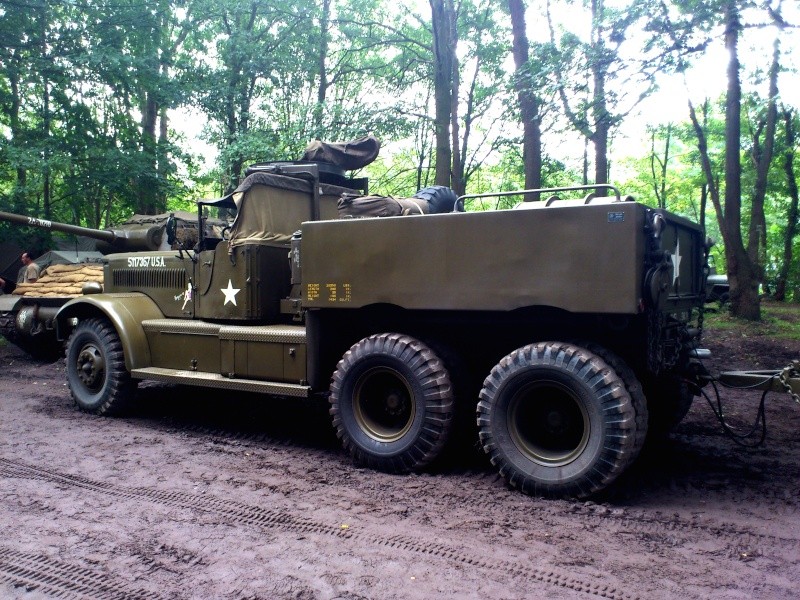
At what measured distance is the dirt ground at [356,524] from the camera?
3.55 m

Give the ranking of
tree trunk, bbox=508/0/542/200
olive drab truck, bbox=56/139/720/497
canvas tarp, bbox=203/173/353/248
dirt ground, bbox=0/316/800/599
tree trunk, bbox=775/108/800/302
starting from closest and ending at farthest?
dirt ground, bbox=0/316/800/599 < olive drab truck, bbox=56/139/720/497 < canvas tarp, bbox=203/173/353/248 < tree trunk, bbox=508/0/542/200 < tree trunk, bbox=775/108/800/302

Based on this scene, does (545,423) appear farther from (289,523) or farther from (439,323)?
(289,523)

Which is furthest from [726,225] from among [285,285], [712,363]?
[285,285]

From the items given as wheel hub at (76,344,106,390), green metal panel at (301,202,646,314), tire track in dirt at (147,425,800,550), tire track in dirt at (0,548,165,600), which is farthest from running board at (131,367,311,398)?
tire track in dirt at (0,548,165,600)

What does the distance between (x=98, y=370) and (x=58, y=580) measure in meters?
4.42

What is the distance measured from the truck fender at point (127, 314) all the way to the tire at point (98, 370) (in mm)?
157

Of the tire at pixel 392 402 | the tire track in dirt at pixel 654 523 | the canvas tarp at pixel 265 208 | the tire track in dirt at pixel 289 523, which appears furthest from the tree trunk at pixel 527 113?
the tire track in dirt at pixel 289 523

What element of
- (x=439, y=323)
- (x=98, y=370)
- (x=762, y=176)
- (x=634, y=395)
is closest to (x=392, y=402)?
(x=439, y=323)

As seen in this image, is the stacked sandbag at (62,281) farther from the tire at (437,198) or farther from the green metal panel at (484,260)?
the green metal panel at (484,260)

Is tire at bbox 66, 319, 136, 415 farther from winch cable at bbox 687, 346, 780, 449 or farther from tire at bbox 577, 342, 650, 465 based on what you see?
winch cable at bbox 687, 346, 780, 449

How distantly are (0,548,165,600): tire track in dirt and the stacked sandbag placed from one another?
8.98 metres

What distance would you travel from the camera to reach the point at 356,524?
14.4 feet

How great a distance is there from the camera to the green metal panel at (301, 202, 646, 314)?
15.1ft

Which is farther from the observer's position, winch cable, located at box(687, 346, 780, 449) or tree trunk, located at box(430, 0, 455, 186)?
tree trunk, located at box(430, 0, 455, 186)
